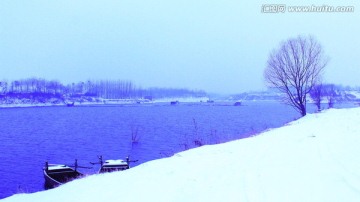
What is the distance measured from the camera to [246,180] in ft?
23.9

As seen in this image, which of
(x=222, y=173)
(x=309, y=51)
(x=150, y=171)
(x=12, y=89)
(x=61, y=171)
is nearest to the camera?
(x=222, y=173)

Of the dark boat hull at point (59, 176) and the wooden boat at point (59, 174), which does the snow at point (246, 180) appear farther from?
the wooden boat at point (59, 174)

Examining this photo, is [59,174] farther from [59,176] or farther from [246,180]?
[246,180]

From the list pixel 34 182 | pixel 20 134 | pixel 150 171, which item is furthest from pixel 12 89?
pixel 150 171

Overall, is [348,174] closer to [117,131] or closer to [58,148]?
[58,148]

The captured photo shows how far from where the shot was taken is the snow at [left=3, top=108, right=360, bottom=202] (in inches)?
243

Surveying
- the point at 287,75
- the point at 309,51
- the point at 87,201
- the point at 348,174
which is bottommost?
the point at 87,201

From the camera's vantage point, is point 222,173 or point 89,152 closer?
point 222,173

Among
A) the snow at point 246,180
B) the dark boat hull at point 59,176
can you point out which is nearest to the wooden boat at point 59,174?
the dark boat hull at point 59,176

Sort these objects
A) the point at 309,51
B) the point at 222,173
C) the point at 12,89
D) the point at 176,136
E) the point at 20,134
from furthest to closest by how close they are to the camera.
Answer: the point at 12,89
the point at 20,134
the point at 176,136
the point at 309,51
the point at 222,173

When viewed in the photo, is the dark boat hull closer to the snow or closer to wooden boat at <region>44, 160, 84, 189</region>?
wooden boat at <region>44, 160, 84, 189</region>

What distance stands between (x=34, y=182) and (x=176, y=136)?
2332 centimetres

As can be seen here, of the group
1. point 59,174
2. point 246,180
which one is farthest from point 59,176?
point 246,180

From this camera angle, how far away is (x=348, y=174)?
6.87 m
